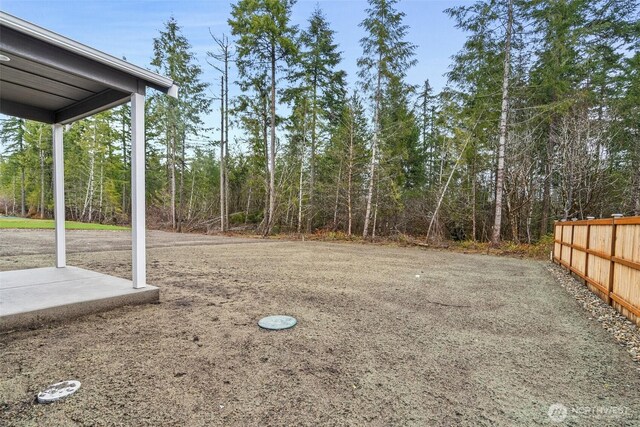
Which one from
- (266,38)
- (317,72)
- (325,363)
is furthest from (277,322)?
(317,72)

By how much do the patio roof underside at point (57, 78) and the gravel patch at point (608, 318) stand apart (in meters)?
5.39

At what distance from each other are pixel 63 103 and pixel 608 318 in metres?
7.46

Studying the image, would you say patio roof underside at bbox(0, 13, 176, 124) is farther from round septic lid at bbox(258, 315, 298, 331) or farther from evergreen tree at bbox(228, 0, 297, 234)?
evergreen tree at bbox(228, 0, 297, 234)

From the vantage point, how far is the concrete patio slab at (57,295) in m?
2.58

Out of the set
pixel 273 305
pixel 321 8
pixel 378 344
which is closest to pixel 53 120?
pixel 273 305

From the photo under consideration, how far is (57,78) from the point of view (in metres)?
3.22

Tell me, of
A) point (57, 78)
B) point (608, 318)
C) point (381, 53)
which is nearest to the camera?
point (57, 78)

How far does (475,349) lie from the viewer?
247 centimetres

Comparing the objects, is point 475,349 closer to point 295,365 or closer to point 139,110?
point 295,365

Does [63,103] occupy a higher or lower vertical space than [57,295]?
higher

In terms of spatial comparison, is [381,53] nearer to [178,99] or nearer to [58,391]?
[178,99]

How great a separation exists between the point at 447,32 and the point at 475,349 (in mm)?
11941

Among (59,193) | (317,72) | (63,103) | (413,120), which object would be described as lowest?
(59,193)

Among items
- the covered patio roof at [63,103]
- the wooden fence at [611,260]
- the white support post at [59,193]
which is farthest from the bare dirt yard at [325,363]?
the white support post at [59,193]
